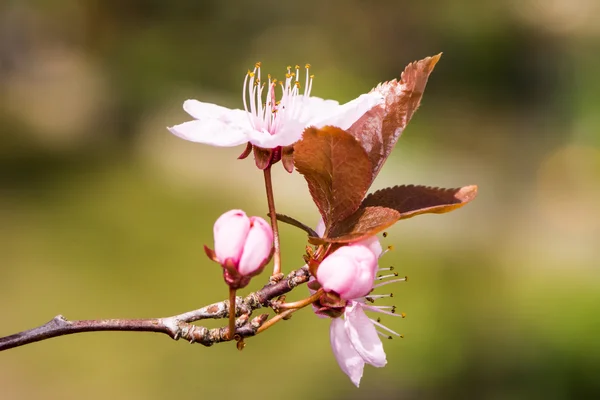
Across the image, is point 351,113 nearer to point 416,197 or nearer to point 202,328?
point 416,197

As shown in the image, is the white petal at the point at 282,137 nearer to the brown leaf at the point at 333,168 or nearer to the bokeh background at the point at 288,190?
the brown leaf at the point at 333,168

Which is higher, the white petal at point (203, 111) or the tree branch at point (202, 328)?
the white petal at point (203, 111)

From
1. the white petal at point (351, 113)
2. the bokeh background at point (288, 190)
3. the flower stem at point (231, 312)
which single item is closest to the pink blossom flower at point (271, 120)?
the white petal at point (351, 113)

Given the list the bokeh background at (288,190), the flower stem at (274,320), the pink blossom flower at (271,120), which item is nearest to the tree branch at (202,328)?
the flower stem at (274,320)

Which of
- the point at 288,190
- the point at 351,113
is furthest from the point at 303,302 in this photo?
the point at 288,190

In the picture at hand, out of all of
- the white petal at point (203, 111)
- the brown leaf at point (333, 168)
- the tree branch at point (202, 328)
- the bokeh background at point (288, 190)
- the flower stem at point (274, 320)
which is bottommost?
the flower stem at point (274, 320)

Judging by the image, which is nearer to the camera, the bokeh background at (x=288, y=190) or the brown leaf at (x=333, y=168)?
the brown leaf at (x=333, y=168)
